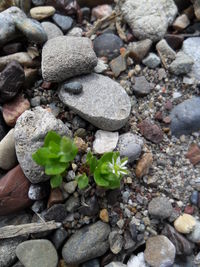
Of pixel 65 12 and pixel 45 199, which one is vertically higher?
pixel 65 12

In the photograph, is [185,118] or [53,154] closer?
[53,154]

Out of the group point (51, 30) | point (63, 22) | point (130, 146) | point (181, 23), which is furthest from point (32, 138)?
point (181, 23)

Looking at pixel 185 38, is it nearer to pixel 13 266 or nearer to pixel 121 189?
pixel 121 189

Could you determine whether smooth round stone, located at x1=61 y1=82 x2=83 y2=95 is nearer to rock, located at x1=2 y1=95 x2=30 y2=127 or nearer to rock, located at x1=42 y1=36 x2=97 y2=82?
rock, located at x1=42 y1=36 x2=97 y2=82

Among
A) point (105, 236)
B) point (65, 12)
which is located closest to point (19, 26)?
point (65, 12)

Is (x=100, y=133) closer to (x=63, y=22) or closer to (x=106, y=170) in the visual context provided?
(x=106, y=170)

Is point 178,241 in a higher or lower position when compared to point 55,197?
lower

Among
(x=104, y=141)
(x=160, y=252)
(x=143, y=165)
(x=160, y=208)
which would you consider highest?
(x=104, y=141)

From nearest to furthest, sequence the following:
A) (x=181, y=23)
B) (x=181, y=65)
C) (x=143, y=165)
Answer: (x=143, y=165) < (x=181, y=65) < (x=181, y=23)
